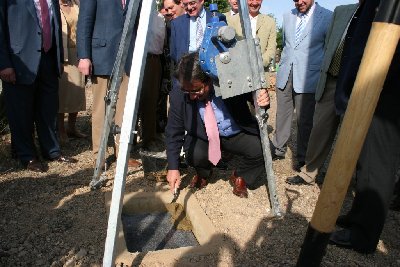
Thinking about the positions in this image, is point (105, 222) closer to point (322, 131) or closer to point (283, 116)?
point (322, 131)

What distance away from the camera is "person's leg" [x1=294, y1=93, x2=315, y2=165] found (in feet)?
13.0

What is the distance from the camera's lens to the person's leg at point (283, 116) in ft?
14.0

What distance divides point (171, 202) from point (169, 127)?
675mm

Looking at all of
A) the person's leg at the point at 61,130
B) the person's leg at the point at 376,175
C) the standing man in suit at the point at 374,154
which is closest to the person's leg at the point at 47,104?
the person's leg at the point at 61,130

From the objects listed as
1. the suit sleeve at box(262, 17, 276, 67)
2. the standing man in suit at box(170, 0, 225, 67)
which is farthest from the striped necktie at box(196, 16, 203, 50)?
the suit sleeve at box(262, 17, 276, 67)

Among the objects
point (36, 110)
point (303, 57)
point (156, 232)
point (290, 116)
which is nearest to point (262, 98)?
point (156, 232)

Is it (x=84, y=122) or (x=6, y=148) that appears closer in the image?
(x=6, y=148)

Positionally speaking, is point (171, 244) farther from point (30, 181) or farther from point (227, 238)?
point (30, 181)

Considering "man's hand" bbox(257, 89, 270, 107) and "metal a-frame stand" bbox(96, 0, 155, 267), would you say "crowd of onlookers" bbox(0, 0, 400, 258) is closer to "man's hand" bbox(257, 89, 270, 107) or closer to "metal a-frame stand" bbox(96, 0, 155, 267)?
"man's hand" bbox(257, 89, 270, 107)

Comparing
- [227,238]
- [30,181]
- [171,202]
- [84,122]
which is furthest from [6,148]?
[227,238]

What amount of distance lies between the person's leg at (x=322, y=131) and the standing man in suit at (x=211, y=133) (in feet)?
2.03

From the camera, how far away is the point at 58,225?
2.79 m

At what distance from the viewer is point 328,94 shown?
3.36 meters

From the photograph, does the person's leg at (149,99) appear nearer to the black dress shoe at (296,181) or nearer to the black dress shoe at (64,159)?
the black dress shoe at (64,159)
